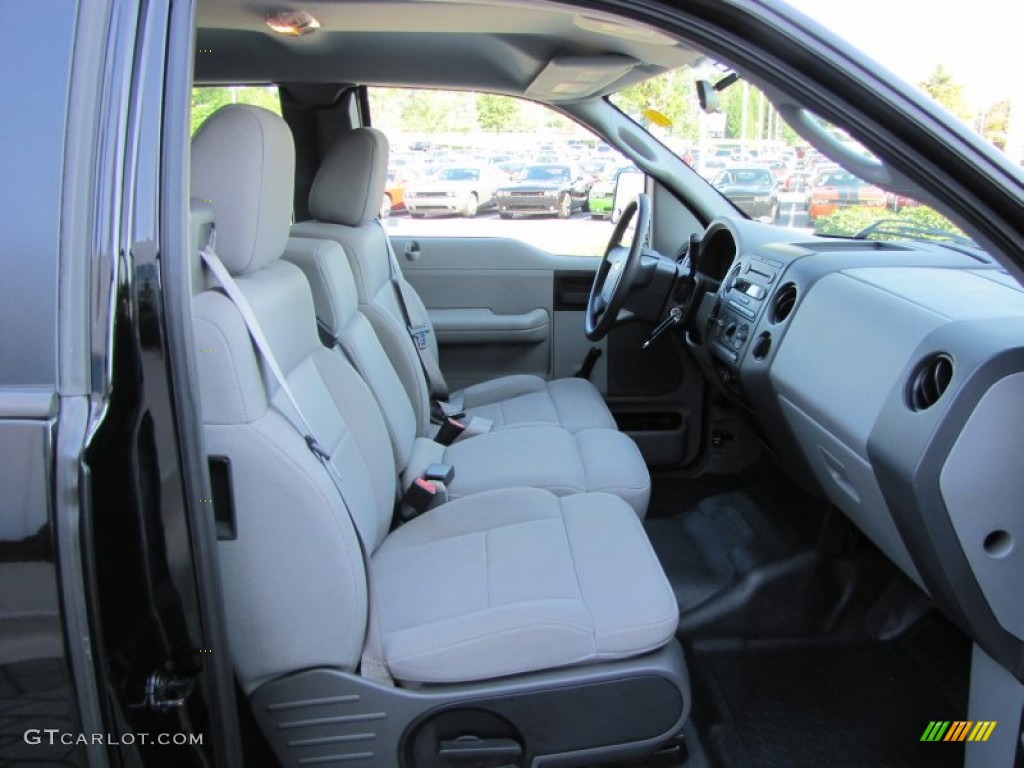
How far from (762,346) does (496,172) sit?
1.68 m

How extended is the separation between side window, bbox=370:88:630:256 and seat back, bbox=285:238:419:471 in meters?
0.79

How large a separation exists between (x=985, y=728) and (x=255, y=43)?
2.43m

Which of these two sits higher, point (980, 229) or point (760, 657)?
point (980, 229)

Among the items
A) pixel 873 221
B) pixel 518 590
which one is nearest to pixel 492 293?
pixel 873 221

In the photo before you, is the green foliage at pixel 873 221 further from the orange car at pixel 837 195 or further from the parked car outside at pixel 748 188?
the parked car outside at pixel 748 188

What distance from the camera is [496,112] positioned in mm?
2986

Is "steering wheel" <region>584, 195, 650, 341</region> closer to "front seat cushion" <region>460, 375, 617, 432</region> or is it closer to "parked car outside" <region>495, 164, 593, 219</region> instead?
"front seat cushion" <region>460, 375, 617, 432</region>

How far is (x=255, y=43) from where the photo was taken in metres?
2.46

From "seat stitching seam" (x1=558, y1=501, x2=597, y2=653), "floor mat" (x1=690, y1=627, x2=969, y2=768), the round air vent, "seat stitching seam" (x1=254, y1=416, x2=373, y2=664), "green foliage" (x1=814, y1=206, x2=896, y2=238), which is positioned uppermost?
"green foliage" (x1=814, y1=206, x2=896, y2=238)

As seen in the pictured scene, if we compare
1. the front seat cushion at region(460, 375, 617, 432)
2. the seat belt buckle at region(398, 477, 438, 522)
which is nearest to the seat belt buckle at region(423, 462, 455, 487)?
the seat belt buckle at region(398, 477, 438, 522)

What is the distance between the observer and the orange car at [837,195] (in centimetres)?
164

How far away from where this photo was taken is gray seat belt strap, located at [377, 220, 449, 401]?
265 cm

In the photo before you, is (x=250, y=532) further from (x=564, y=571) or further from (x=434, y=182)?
(x=434, y=182)

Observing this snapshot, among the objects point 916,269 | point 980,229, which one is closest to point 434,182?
point 916,269
